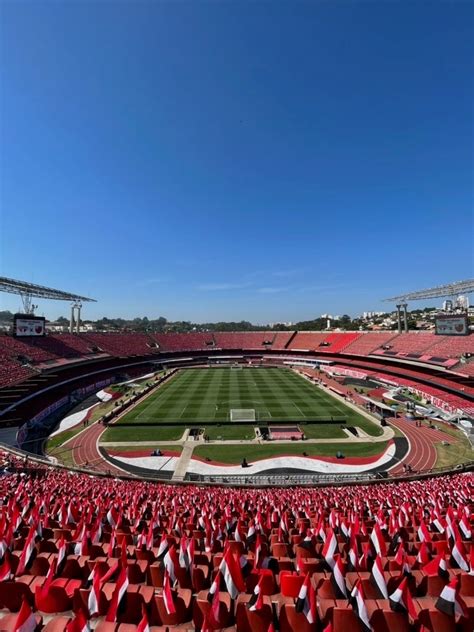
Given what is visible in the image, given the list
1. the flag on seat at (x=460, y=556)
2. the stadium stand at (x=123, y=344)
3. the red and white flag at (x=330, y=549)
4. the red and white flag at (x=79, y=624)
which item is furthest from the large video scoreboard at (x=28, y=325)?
the flag on seat at (x=460, y=556)

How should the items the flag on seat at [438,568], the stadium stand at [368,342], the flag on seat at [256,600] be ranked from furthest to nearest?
the stadium stand at [368,342]
the flag on seat at [438,568]
the flag on seat at [256,600]

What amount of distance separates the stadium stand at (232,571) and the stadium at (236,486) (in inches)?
1.6

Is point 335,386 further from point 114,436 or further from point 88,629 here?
point 88,629

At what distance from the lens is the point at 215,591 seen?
5.95 m

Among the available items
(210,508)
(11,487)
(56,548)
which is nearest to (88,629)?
(56,548)

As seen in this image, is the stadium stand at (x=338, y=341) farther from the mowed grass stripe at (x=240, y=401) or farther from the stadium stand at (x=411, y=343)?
the mowed grass stripe at (x=240, y=401)

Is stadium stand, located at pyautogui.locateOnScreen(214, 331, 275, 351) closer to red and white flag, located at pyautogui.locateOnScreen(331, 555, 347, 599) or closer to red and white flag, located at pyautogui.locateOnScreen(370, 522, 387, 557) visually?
red and white flag, located at pyautogui.locateOnScreen(370, 522, 387, 557)

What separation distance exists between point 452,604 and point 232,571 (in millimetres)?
4155

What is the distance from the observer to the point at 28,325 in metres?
51.4

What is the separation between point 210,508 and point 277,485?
9.10 metres

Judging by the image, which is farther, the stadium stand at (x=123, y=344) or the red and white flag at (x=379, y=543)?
the stadium stand at (x=123, y=344)

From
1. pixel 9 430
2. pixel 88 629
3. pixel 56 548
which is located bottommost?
pixel 9 430

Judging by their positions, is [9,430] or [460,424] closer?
[9,430]

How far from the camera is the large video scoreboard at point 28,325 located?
164ft
